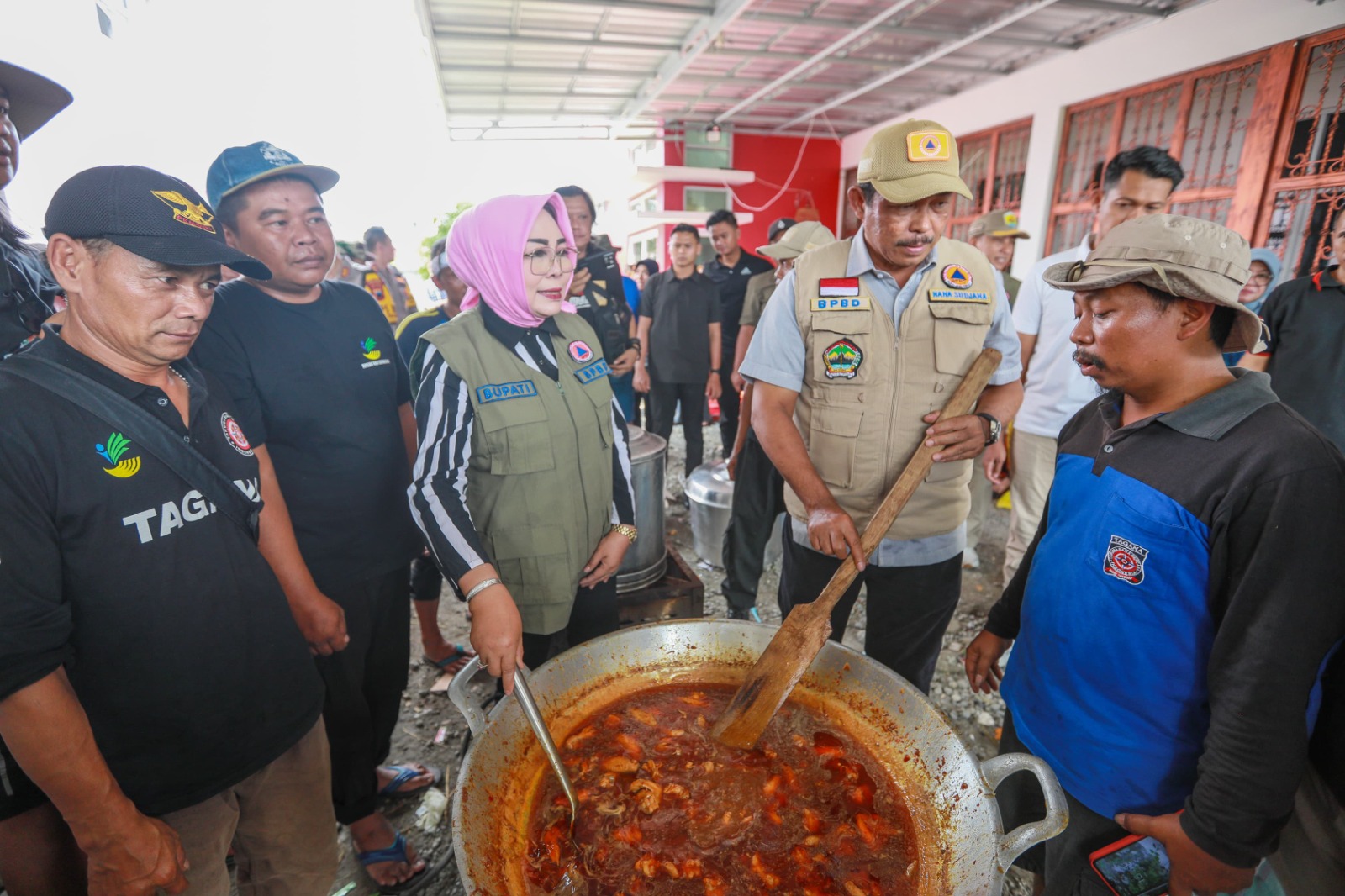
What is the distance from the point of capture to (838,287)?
2.02m

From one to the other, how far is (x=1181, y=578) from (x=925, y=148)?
137 centimetres

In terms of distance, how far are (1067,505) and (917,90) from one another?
1053cm

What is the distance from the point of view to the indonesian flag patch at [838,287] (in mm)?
2008

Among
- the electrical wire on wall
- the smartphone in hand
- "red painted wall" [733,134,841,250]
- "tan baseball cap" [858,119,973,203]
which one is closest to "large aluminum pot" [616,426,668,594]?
"tan baseball cap" [858,119,973,203]

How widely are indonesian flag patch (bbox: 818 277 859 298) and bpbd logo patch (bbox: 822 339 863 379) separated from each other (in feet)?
0.52

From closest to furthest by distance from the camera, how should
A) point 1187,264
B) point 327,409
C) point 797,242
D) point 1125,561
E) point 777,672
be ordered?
1. point 1187,264
2. point 1125,561
3. point 777,672
4. point 327,409
5. point 797,242

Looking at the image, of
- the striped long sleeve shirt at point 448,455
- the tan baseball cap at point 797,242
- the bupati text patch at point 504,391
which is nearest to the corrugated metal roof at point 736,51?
the tan baseball cap at point 797,242

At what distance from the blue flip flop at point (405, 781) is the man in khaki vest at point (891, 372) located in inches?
76.9

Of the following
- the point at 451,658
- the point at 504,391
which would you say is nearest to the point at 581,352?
the point at 504,391

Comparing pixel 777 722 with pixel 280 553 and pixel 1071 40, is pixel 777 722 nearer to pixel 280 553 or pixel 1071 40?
pixel 280 553

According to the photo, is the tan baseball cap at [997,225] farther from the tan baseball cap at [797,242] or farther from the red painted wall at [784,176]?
the red painted wall at [784,176]

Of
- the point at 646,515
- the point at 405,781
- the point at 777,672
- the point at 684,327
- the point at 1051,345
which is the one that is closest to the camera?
the point at 777,672

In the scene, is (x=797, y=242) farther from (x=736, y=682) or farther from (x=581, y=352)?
(x=736, y=682)

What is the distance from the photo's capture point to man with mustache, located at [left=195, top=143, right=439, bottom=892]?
5.95 ft
